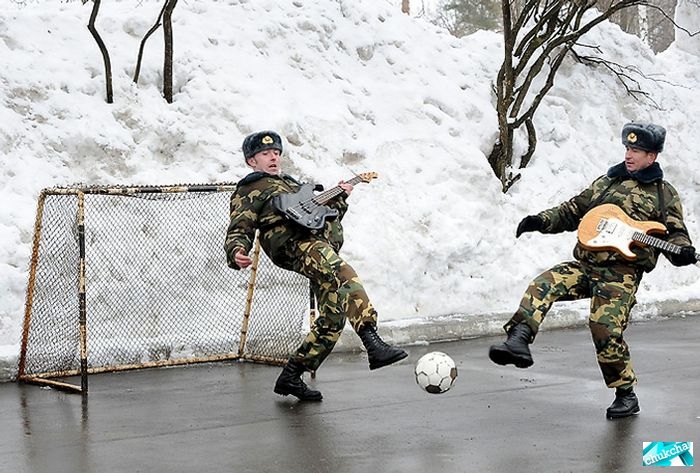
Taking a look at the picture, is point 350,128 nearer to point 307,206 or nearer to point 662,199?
point 307,206

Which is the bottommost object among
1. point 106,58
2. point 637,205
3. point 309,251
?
point 106,58

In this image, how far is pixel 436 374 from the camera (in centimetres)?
812

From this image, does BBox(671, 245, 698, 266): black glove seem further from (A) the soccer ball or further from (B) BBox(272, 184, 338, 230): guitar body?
(B) BBox(272, 184, 338, 230): guitar body

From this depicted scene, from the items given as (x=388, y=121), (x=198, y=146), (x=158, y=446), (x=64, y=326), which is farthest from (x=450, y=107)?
(x=158, y=446)

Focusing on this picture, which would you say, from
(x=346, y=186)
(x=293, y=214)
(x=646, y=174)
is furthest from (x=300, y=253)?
(x=646, y=174)

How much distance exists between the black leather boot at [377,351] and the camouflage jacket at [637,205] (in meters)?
1.41

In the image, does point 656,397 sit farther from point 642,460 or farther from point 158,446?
point 158,446

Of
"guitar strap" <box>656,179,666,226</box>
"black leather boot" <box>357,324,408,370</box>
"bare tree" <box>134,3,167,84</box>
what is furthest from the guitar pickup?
"bare tree" <box>134,3,167,84</box>

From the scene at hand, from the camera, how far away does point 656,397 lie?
8781mm

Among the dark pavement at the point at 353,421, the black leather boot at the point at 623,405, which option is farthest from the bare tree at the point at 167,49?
the black leather boot at the point at 623,405

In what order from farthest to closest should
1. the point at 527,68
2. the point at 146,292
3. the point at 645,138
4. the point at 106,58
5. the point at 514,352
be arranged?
the point at 527,68
the point at 106,58
the point at 146,292
the point at 645,138
the point at 514,352

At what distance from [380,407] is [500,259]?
594 cm

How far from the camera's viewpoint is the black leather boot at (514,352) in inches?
303

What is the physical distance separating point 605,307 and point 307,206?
2137mm
